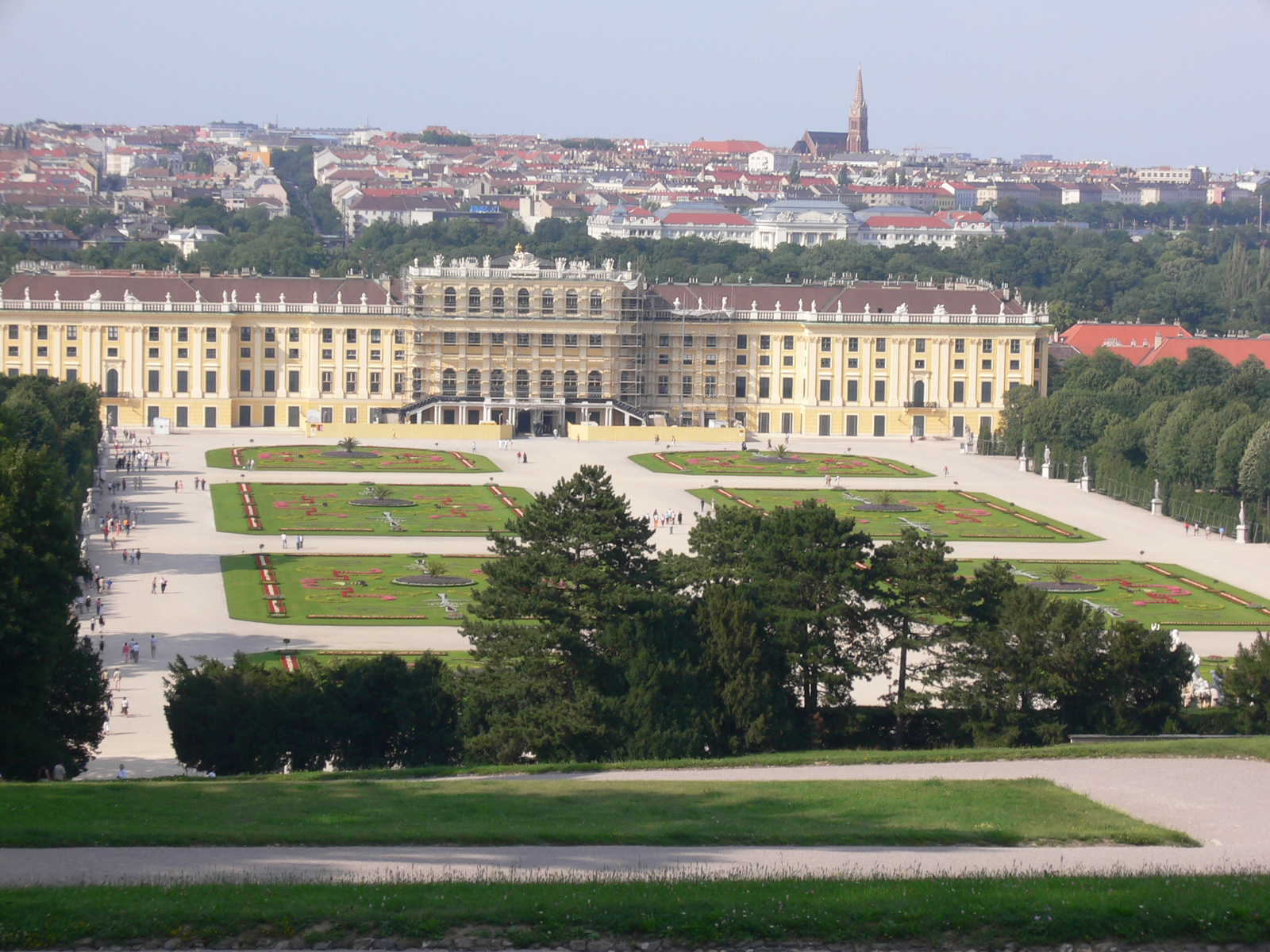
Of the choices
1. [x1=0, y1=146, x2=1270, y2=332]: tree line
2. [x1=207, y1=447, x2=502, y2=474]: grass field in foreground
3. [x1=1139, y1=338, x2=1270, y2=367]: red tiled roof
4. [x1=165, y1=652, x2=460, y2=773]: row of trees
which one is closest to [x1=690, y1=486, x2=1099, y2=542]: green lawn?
[x1=207, y1=447, x2=502, y2=474]: grass field in foreground

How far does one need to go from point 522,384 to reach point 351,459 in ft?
57.8

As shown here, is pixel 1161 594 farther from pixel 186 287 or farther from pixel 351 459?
pixel 186 287

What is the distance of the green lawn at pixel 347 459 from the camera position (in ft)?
240

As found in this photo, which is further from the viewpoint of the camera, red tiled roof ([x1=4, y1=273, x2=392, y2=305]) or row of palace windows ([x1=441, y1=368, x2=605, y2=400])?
row of palace windows ([x1=441, y1=368, x2=605, y2=400])

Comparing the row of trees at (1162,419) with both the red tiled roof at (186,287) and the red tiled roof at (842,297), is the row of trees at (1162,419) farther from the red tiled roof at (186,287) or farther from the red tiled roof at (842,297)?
the red tiled roof at (186,287)

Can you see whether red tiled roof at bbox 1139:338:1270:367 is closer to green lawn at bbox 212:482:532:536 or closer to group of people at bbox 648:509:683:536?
group of people at bbox 648:509:683:536

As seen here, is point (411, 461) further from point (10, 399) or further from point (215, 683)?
point (215, 683)

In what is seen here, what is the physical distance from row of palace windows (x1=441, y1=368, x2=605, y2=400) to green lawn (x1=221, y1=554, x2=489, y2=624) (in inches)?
1600

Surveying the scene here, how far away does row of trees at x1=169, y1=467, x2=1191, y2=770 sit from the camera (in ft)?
94.2

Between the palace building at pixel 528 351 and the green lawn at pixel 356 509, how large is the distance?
77.4ft

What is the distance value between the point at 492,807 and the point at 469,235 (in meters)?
137

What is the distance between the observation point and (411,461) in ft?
248

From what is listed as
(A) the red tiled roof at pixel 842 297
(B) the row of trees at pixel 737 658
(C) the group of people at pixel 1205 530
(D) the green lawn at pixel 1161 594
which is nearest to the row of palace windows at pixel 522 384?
(A) the red tiled roof at pixel 842 297

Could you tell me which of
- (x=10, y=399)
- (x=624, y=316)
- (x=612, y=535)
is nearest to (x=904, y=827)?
(x=612, y=535)
